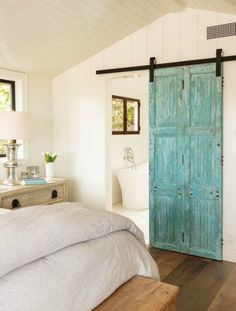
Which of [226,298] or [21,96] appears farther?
[21,96]

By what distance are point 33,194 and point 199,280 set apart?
1.89 meters

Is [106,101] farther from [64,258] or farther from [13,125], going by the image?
[64,258]

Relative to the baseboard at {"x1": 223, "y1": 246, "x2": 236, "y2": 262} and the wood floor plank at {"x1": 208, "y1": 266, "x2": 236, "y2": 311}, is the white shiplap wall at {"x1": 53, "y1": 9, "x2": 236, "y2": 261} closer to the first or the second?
the baseboard at {"x1": 223, "y1": 246, "x2": 236, "y2": 262}

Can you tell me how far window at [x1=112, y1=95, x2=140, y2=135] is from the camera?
6.20 meters

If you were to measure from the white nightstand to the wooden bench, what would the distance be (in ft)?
5.77

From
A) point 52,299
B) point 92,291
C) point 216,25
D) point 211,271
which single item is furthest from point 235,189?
point 52,299

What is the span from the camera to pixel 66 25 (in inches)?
135

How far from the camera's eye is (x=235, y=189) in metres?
3.57

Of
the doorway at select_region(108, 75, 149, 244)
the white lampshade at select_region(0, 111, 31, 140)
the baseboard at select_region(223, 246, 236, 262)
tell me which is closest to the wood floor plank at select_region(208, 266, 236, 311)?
the baseboard at select_region(223, 246, 236, 262)

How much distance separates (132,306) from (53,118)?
3333 millimetres

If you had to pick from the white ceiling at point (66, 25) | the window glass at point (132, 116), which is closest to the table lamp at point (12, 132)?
the white ceiling at point (66, 25)

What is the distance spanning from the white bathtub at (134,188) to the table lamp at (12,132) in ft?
8.53

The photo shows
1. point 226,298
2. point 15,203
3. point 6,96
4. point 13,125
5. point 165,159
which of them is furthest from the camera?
point 6,96

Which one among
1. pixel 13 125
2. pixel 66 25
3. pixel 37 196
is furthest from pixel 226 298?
pixel 66 25
